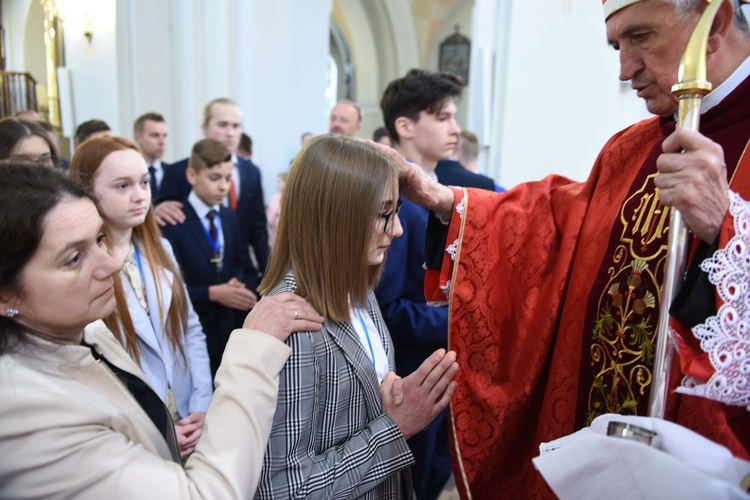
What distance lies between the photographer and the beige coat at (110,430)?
0.94 metres

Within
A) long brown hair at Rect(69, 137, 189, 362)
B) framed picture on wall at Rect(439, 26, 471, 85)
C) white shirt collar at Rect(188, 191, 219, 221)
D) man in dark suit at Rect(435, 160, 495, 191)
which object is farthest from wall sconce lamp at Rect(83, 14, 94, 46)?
framed picture on wall at Rect(439, 26, 471, 85)

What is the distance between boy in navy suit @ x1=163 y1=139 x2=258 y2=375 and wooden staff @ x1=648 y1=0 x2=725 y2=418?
2.15m

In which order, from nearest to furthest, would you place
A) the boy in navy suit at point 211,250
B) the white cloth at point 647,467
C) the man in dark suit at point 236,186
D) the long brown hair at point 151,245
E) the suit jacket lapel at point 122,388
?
1. the white cloth at point 647,467
2. the suit jacket lapel at point 122,388
3. the long brown hair at point 151,245
4. the boy in navy suit at point 211,250
5. the man in dark suit at point 236,186

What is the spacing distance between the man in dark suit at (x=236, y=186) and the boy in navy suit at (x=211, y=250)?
1.27 ft

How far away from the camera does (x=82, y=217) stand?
1170 millimetres

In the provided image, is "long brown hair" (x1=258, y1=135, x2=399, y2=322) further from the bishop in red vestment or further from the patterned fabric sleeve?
the bishop in red vestment

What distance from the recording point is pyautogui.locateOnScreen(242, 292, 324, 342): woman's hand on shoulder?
4.14 feet

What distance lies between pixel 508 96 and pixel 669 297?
146 inches

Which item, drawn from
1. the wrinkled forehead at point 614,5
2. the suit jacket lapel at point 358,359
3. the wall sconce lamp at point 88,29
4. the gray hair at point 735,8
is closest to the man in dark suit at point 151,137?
the wall sconce lamp at point 88,29

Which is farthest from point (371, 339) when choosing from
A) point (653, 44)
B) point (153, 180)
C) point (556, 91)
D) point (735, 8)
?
point (556, 91)

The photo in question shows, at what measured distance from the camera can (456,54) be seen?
622 inches

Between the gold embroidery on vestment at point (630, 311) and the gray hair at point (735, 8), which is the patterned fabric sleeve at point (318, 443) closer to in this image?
the gold embroidery on vestment at point (630, 311)

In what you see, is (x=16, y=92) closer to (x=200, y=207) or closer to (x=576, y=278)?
(x=200, y=207)

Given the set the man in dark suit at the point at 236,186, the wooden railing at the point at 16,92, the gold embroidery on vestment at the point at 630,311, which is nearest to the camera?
the gold embroidery on vestment at the point at 630,311
